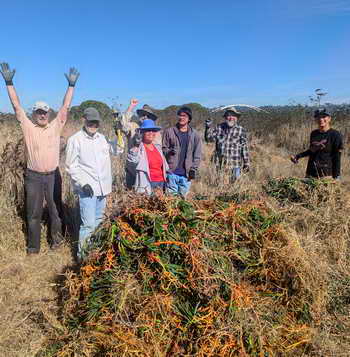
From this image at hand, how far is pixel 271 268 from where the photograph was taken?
8.22 ft

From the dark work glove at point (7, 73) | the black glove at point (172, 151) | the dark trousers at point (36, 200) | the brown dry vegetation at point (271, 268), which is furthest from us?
the black glove at point (172, 151)

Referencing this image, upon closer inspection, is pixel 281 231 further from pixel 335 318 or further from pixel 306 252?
pixel 335 318

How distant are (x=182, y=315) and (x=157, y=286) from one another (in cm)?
26

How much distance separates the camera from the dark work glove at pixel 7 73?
3.67m

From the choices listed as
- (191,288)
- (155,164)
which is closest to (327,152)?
(155,164)

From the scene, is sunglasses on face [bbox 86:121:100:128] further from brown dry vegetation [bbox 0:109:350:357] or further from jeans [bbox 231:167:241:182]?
jeans [bbox 231:167:241:182]

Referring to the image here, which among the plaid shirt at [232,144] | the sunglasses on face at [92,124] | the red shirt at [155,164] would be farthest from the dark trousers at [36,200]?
the plaid shirt at [232,144]

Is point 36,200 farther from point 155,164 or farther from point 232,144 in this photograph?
point 232,144

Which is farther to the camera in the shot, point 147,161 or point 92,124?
point 147,161

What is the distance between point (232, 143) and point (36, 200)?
3007 millimetres

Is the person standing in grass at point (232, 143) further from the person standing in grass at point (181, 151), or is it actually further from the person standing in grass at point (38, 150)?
the person standing in grass at point (38, 150)

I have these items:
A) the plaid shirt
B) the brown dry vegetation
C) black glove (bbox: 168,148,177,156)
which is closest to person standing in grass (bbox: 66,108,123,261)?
the brown dry vegetation

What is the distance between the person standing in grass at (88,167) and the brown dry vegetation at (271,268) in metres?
0.34

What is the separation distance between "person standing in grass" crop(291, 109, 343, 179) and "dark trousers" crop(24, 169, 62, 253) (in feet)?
11.7
